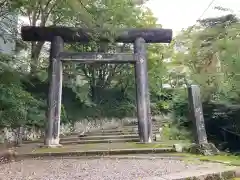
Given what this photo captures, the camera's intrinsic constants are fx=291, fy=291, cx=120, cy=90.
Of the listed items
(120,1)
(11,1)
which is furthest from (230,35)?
(11,1)

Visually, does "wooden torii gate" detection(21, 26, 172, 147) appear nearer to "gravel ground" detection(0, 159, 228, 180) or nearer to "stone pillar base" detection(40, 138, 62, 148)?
"stone pillar base" detection(40, 138, 62, 148)

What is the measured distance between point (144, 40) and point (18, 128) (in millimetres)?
4955

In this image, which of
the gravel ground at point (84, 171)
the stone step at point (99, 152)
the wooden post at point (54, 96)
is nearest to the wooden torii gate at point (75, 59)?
the wooden post at point (54, 96)

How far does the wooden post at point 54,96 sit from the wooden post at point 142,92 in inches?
92.6

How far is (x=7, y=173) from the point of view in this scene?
4.73m

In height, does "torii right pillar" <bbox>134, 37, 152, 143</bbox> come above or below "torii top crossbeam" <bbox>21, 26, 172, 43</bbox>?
below

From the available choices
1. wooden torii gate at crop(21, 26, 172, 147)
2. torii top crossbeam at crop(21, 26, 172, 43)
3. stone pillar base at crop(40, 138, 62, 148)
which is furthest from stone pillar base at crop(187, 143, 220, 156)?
torii top crossbeam at crop(21, 26, 172, 43)

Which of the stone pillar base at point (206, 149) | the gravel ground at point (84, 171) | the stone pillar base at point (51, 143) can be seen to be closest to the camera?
the gravel ground at point (84, 171)

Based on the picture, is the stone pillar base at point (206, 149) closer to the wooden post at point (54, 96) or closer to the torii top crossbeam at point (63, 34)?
the wooden post at point (54, 96)

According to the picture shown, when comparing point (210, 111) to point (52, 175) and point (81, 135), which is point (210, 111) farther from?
point (52, 175)

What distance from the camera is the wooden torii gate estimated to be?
27.5 ft

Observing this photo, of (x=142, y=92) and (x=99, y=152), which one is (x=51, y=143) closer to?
(x=99, y=152)

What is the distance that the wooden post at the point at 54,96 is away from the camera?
825 cm

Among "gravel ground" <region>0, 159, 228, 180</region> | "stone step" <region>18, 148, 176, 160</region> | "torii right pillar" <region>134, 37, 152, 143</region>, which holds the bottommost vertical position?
"gravel ground" <region>0, 159, 228, 180</region>
